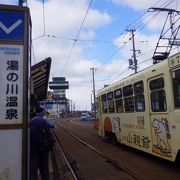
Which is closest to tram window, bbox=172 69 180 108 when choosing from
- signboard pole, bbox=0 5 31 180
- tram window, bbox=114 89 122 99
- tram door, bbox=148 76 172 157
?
tram door, bbox=148 76 172 157

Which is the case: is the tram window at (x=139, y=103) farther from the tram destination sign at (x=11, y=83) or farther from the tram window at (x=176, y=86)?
the tram destination sign at (x=11, y=83)

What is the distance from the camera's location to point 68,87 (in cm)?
8219

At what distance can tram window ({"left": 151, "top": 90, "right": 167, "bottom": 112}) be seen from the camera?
9984 millimetres

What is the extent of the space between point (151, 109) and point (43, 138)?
4.69 meters

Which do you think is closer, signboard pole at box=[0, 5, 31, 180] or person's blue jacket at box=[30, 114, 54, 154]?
signboard pole at box=[0, 5, 31, 180]

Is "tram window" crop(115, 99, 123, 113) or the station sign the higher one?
the station sign

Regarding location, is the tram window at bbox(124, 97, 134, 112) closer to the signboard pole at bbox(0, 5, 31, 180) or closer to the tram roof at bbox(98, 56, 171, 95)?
the tram roof at bbox(98, 56, 171, 95)

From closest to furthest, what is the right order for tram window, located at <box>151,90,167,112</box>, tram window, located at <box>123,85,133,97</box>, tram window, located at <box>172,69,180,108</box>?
tram window, located at <box>172,69,180,108</box> < tram window, located at <box>151,90,167,112</box> < tram window, located at <box>123,85,133,97</box>

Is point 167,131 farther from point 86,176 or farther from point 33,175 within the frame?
point 33,175

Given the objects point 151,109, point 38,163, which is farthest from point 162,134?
point 38,163

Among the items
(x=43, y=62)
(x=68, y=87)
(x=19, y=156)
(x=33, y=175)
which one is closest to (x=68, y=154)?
(x=43, y=62)

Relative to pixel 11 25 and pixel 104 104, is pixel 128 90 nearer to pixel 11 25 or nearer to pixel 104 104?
pixel 104 104

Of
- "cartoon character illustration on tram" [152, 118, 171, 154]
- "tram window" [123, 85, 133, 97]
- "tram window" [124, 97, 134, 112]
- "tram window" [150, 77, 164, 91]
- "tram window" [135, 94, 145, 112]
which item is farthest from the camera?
"tram window" [123, 85, 133, 97]

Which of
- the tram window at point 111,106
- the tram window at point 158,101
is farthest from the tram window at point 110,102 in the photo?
the tram window at point 158,101
